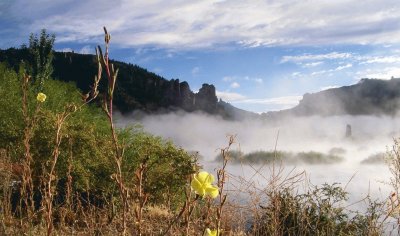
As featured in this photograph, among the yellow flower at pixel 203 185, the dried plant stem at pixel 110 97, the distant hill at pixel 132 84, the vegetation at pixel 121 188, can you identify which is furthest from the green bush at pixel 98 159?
the distant hill at pixel 132 84

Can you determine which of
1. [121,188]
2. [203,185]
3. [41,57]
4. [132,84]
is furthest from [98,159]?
[132,84]

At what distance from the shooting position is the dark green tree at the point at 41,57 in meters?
33.4

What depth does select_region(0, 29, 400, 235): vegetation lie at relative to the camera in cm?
146

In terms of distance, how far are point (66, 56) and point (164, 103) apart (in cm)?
3541

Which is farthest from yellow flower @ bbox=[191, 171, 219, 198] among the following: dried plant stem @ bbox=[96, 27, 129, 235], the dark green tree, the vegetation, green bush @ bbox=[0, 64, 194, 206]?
the dark green tree

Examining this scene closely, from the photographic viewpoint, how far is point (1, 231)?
3650 millimetres

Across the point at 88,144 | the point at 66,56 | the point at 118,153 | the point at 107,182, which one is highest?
the point at 66,56

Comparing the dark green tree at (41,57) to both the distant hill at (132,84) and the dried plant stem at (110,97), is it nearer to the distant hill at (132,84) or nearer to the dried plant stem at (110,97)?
the dried plant stem at (110,97)

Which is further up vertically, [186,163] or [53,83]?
[53,83]

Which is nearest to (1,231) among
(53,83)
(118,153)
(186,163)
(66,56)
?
(118,153)

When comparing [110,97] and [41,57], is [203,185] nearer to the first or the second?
[110,97]

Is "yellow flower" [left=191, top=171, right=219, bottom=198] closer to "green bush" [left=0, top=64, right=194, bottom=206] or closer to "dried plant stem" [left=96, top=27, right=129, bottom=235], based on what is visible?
"dried plant stem" [left=96, top=27, right=129, bottom=235]

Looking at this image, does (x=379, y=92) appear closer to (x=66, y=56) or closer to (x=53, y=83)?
(x=66, y=56)

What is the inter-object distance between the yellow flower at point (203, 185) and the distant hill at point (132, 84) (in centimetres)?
7823
